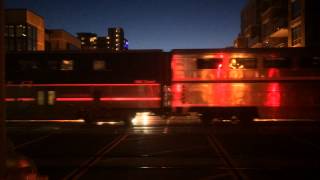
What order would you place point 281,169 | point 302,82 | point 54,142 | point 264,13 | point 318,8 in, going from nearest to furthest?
1. point 281,169
2. point 54,142
3. point 302,82
4. point 318,8
5. point 264,13

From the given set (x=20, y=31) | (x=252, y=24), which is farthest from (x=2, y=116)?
(x=252, y=24)

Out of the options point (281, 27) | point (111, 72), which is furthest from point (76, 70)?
point (281, 27)

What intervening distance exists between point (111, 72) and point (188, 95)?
4.25 metres

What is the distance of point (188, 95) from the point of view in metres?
25.8

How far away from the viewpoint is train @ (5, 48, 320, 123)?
25594mm

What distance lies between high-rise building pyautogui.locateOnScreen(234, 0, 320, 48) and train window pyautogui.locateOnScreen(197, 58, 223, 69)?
64.3 feet

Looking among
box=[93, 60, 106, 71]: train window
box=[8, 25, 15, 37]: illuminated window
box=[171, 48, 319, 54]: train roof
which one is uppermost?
box=[8, 25, 15, 37]: illuminated window

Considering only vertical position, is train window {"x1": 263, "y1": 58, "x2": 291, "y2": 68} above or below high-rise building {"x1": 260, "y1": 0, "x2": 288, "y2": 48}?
below

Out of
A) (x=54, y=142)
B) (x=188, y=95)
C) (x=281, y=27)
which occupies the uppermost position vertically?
(x=281, y=27)

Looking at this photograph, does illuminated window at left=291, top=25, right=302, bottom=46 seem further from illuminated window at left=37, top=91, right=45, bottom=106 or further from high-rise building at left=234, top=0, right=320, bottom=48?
illuminated window at left=37, top=91, right=45, bottom=106

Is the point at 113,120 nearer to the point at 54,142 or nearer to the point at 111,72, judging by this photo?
the point at 111,72

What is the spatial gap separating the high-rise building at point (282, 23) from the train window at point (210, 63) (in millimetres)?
19610

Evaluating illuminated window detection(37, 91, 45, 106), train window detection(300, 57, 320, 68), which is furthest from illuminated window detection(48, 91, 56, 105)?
train window detection(300, 57, 320, 68)

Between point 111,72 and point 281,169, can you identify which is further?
point 111,72
